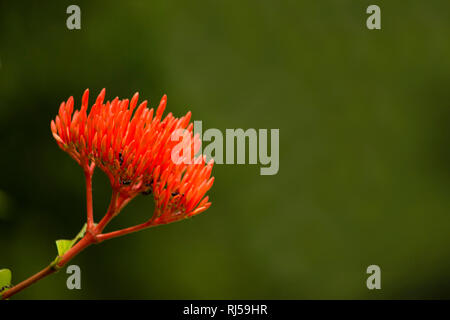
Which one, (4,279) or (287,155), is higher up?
(287,155)

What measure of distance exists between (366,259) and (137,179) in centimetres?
169

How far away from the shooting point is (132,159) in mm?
568

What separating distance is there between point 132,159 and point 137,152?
1 centimetres

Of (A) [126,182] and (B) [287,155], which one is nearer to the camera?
(A) [126,182]

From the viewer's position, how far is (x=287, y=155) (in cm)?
206

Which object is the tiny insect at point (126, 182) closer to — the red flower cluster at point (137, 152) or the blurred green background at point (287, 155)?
the red flower cluster at point (137, 152)

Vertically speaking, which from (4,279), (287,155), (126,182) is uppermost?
(287,155)

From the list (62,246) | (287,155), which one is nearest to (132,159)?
(62,246)

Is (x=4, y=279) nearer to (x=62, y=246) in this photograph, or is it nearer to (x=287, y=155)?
(x=62, y=246)

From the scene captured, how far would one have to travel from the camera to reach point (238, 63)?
2080 mm

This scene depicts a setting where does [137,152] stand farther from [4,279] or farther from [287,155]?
[287,155]

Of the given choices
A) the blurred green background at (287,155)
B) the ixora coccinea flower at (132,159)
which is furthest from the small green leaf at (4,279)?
the blurred green background at (287,155)

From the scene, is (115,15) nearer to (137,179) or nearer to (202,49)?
(202,49)

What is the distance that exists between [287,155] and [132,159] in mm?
1533
